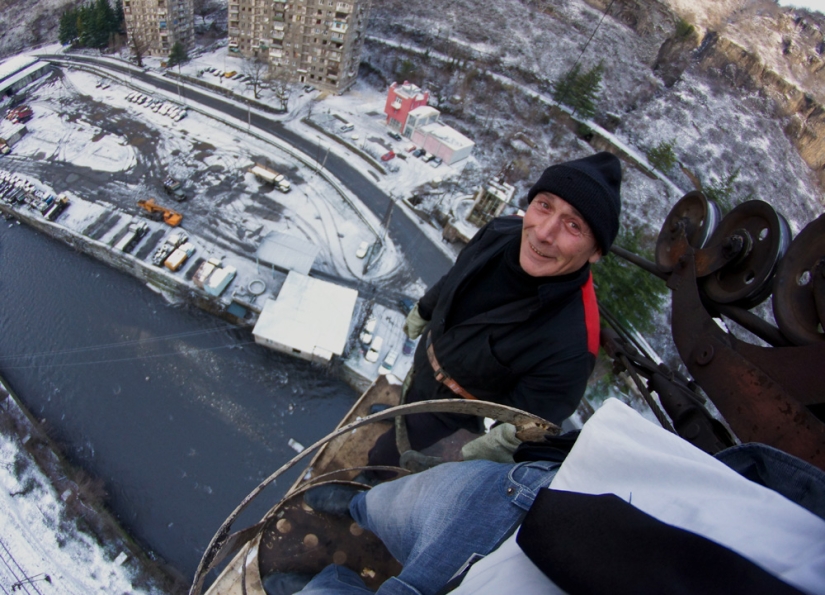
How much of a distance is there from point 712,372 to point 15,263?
1753cm

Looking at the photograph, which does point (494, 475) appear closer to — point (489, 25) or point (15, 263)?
point (15, 263)

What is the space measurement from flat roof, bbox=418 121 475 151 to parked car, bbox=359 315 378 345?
918 cm

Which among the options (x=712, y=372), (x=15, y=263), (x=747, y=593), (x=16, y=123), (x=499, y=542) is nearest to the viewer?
(x=747, y=593)

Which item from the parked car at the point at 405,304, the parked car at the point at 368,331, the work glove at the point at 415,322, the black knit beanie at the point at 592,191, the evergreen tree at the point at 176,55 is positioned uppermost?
the black knit beanie at the point at 592,191

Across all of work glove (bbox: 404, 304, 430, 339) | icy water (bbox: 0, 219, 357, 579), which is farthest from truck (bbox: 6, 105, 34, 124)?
work glove (bbox: 404, 304, 430, 339)

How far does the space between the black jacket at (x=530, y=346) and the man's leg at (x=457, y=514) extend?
1.92ft

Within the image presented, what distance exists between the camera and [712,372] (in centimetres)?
169

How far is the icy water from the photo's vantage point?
31.6 ft

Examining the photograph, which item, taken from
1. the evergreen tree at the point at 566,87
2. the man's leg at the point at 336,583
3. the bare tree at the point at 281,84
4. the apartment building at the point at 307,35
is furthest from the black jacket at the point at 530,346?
the evergreen tree at the point at 566,87

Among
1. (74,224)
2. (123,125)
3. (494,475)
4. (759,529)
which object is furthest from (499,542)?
(123,125)

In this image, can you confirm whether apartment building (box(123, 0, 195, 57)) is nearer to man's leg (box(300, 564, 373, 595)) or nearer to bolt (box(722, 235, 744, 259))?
man's leg (box(300, 564, 373, 595))

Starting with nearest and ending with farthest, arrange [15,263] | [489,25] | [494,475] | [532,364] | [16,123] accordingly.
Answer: [494,475] < [532,364] < [15,263] < [16,123] < [489,25]

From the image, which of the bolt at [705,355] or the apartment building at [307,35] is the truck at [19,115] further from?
the bolt at [705,355]

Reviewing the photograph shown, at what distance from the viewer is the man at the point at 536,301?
1.78 meters
